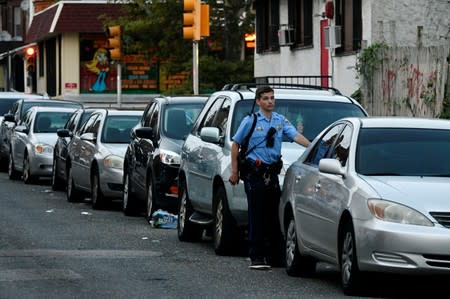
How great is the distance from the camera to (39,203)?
77.0ft

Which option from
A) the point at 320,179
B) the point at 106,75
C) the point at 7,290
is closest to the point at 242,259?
the point at 320,179

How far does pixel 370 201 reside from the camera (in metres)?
11.2

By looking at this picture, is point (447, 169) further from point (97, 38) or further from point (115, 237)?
point (97, 38)

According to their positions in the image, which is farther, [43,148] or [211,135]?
[43,148]

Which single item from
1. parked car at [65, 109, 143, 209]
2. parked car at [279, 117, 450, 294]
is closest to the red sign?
parked car at [65, 109, 143, 209]

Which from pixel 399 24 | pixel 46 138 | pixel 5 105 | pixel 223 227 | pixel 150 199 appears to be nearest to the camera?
pixel 223 227

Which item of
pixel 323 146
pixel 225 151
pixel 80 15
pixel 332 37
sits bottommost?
pixel 225 151

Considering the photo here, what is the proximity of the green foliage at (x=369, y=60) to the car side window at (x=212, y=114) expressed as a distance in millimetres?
11233

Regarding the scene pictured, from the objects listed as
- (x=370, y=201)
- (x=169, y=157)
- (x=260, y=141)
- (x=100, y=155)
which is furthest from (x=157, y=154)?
(x=370, y=201)

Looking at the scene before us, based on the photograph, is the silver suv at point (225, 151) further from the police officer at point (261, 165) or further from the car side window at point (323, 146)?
the car side window at point (323, 146)

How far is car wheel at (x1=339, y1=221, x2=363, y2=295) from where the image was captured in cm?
1142

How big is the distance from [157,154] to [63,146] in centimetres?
788

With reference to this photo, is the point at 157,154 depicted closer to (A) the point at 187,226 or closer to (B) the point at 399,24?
(A) the point at 187,226

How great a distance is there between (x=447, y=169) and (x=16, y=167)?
19949mm
